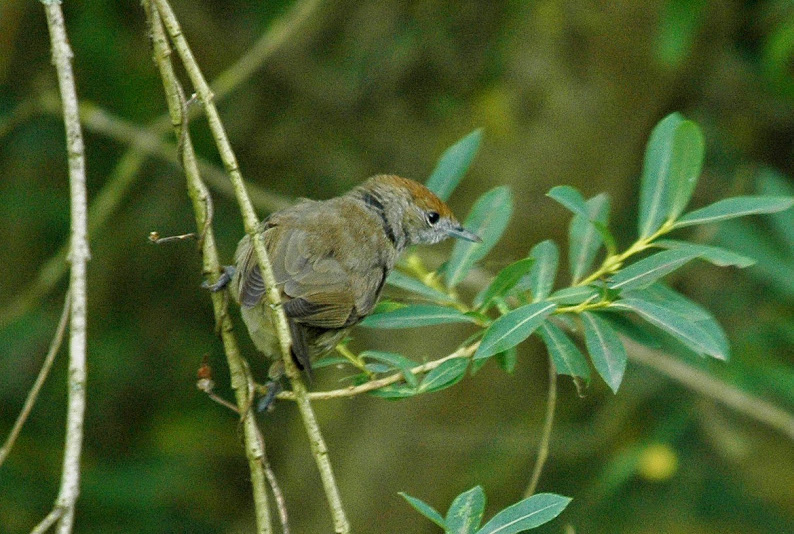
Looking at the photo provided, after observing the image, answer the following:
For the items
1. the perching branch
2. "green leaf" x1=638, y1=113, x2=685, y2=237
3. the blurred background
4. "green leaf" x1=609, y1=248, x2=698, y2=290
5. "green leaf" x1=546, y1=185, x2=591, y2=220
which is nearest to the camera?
the perching branch

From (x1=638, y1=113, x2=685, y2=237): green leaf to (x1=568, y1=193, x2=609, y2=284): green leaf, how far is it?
0.17 meters

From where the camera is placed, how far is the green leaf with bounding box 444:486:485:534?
2.77 metres

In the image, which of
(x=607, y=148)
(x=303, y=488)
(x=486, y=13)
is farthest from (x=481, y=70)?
(x=303, y=488)

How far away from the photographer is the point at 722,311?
6418 mm

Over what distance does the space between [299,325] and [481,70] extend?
3371 millimetres

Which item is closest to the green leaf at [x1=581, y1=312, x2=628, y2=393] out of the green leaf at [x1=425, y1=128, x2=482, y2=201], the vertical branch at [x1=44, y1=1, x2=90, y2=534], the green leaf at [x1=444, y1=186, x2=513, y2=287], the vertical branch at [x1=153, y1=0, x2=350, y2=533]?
the vertical branch at [x1=153, y1=0, x2=350, y2=533]

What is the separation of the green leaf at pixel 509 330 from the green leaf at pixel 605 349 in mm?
175

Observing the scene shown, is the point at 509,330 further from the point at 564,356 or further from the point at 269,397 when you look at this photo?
the point at 269,397

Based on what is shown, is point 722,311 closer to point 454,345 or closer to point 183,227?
point 454,345

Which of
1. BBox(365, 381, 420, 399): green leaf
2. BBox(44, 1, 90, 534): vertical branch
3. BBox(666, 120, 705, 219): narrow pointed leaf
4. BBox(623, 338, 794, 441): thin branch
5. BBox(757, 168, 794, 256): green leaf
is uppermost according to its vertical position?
BBox(44, 1, 90, 534): vertical branch

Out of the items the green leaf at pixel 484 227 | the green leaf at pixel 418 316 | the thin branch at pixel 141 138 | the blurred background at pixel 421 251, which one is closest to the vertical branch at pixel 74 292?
the green leaf at pixel 418 316

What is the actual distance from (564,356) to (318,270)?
1.16m

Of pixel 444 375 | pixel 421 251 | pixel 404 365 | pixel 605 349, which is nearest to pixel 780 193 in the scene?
pixel 421 251

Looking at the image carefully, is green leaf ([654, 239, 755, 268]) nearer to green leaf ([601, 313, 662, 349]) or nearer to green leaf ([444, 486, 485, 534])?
green leaf ([601, 313, 662, 349])
